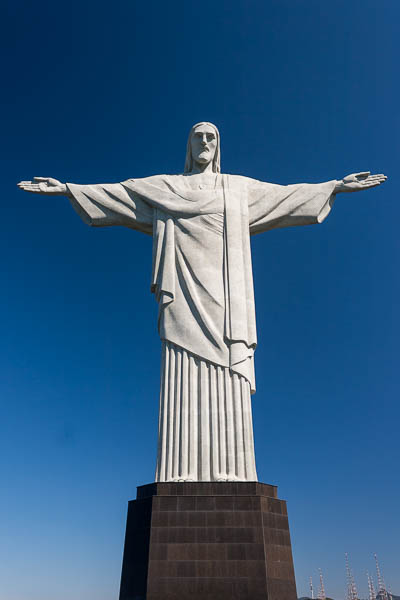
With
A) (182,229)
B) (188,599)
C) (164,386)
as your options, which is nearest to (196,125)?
(182,229)

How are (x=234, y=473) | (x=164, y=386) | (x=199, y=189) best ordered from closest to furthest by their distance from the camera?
(x=234, y=473)
(x=164, y=386)
(x=199, y=189)

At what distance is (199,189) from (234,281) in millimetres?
2399

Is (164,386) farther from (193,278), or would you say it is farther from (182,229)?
(182,229)

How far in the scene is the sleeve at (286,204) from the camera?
11.8 meters

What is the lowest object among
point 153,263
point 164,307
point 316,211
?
point 164,307

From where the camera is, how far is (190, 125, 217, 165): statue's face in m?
12.1

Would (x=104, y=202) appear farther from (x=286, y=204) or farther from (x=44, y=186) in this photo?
(x=286, y=204)

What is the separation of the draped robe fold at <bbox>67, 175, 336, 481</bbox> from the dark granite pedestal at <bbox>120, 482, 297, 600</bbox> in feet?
1.69

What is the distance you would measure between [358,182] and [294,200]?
151 centimetres

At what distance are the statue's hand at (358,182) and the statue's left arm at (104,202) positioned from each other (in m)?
4.41

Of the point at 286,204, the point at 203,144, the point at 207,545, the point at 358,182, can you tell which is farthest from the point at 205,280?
the point at 207,545

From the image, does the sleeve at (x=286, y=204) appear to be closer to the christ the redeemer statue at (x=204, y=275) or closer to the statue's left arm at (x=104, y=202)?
the christ the redeemer statue at (x=204, y=275)

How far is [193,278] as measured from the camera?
1060 cm

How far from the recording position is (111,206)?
38.6ft
